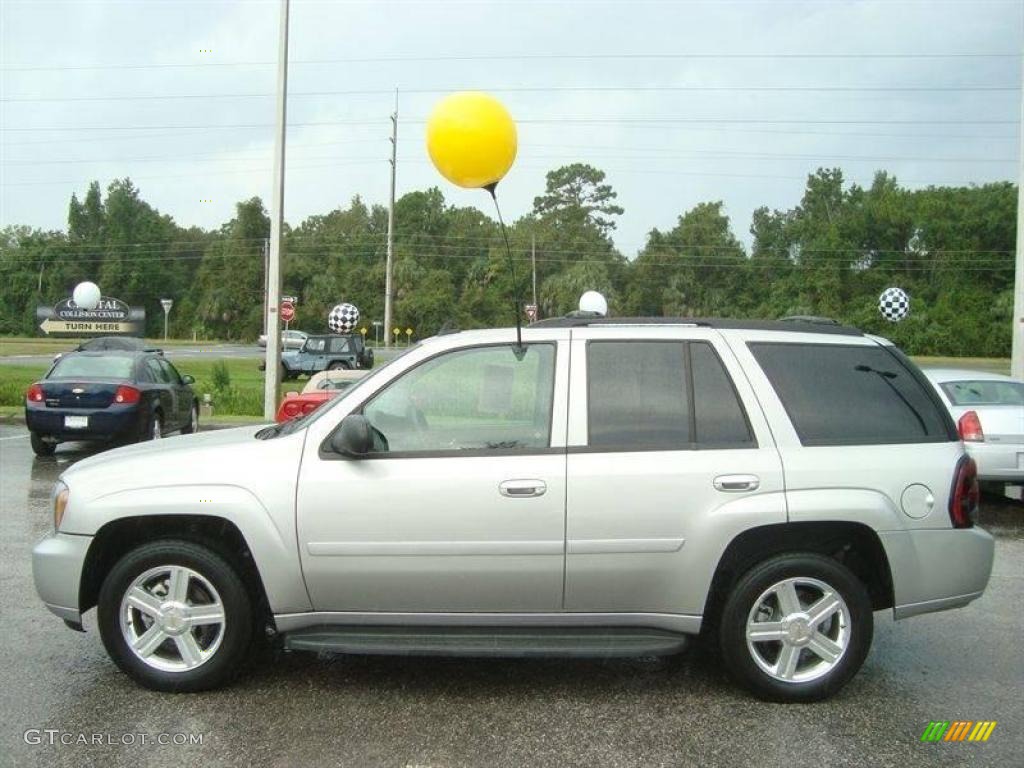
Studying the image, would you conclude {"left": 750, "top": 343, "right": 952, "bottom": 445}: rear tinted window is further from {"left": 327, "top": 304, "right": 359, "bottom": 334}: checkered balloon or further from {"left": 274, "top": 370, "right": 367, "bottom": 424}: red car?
{"left": 327, "top": 304, "right": 359, "bottom": 334}: checkered balloon

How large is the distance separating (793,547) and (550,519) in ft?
3.79

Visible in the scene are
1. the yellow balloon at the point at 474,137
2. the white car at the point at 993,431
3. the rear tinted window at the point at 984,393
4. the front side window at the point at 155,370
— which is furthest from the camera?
the front side window at the point at 155,370

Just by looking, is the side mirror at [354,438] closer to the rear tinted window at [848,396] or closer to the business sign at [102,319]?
the rear tinted window at [848,396]

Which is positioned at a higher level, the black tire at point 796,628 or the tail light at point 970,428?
the tail light at point 970,428

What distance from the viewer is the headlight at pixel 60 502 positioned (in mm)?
4293

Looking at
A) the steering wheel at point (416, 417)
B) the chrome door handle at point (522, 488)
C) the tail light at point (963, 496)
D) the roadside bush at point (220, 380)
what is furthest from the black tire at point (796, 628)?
the roadside bush at point (220, 380)

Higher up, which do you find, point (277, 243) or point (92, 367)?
point (277, 243)

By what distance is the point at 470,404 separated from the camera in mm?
4371

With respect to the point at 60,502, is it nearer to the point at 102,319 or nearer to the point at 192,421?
the point at 192,421

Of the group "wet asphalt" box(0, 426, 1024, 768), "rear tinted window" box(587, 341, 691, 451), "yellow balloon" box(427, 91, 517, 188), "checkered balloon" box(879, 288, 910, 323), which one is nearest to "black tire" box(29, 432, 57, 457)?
"wet asphalt" box(0, 426, 1024, 768)

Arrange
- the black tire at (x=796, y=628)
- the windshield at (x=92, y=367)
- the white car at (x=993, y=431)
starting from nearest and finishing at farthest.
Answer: the black tire at (x=796, y=628)
the white car at (x=993, y=431)
the windshield at (x=92, y=367)

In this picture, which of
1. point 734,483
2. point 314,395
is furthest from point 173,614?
point 314,395

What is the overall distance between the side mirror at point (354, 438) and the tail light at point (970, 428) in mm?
7108

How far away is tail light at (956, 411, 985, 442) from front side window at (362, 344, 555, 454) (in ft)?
21.0
